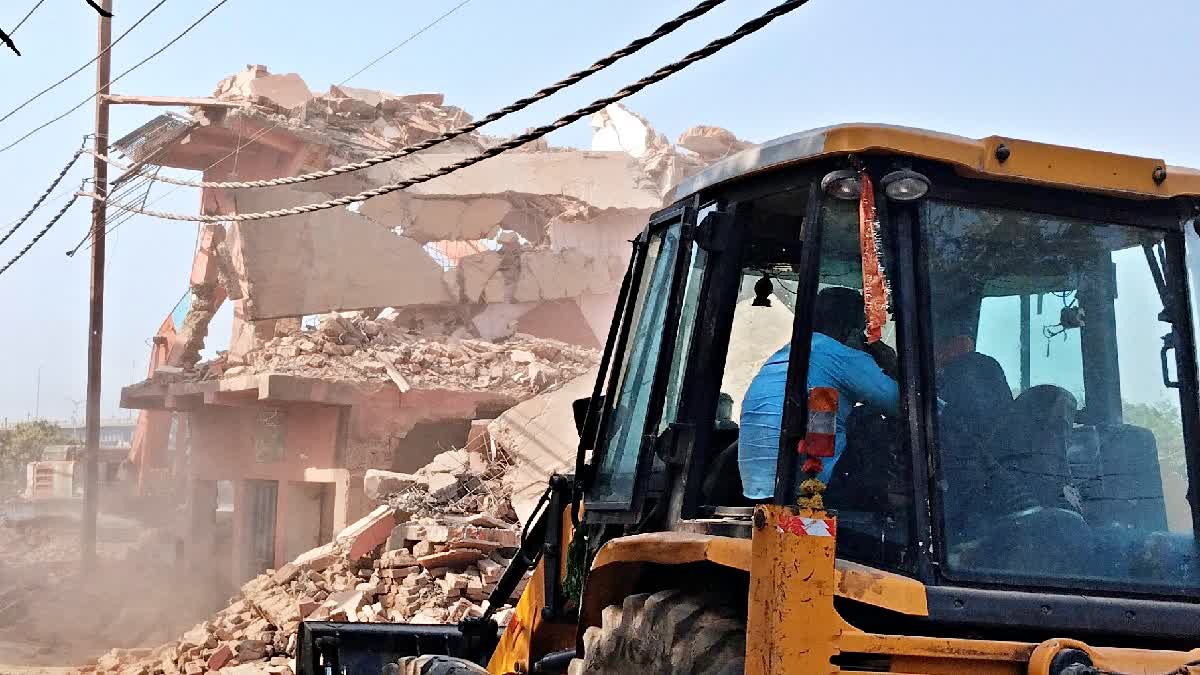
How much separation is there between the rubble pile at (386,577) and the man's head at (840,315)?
7.50 meters

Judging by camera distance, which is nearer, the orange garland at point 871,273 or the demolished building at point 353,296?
the orange garland at point 871,273

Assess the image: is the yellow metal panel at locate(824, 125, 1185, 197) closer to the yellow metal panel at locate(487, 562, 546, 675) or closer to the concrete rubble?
the yellow metal panel at locate(487, 562, 546, 675)

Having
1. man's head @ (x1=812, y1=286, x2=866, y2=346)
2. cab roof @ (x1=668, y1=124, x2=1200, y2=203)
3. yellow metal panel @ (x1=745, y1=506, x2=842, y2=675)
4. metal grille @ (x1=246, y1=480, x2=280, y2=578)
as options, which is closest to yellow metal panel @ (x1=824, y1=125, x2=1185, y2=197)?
cab roof @ (x1=668, y1=124, x2=1200, y2=203)

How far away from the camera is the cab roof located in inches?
140

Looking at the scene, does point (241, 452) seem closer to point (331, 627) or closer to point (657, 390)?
point (331, 627)

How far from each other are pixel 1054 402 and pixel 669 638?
1308 mm

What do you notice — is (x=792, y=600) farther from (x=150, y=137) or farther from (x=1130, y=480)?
(x=150, y=137)

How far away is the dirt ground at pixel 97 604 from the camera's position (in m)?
17.5

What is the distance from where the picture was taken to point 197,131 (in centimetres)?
2148

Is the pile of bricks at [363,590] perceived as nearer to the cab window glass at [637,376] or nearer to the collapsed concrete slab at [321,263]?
the cab window glass at [637,376]

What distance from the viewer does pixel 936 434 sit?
11.5ft

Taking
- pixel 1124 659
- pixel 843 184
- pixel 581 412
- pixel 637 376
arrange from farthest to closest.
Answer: pixel 581 412 < pixel 637 376 < pixel 843 184 < pixel 1124 659

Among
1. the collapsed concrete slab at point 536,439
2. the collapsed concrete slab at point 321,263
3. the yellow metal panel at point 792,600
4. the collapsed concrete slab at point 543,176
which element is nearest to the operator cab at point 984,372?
the yellow metal panel at point 792,600

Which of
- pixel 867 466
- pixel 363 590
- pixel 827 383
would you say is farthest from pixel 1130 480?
pixel 363 590
